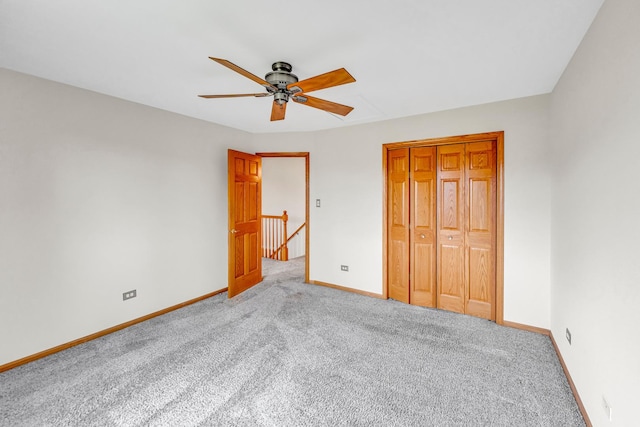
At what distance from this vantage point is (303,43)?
189 centimetres

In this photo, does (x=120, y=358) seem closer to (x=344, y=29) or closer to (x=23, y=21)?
(x=23, y=21)

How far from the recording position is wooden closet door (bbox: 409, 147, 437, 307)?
3445mm

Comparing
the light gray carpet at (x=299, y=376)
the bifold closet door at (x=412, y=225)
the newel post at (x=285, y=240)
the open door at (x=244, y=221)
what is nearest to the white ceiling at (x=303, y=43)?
the bifold closet door at (x=412, y=225)

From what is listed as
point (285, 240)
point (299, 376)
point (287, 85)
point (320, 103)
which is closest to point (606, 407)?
point (299, 376)

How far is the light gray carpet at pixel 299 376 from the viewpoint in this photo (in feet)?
5.81

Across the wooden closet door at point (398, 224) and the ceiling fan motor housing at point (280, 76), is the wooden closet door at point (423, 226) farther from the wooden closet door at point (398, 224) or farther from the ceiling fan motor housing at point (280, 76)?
the ceiling fan motor housing at point (280, 76)

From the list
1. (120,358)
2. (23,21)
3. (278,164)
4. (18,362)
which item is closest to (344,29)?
(23,21)

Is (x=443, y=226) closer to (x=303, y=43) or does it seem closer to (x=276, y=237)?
(x=303, y=43)

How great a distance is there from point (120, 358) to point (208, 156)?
2.52 meters

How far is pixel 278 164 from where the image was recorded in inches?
268

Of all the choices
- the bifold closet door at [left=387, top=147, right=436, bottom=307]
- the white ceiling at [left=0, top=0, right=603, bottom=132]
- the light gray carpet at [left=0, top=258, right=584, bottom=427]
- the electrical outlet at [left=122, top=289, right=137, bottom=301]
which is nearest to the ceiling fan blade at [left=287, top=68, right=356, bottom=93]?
the white ceiling at [left=0, top=0, right=603, bottom=132]

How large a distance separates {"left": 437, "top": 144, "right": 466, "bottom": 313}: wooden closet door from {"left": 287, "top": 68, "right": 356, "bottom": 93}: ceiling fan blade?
6.59 feet

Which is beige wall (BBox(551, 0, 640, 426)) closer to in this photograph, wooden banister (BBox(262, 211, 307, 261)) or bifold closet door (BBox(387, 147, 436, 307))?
bifold closet door (BBox(387, 147, 436, 307))

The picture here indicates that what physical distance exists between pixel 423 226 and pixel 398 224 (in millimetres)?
327
